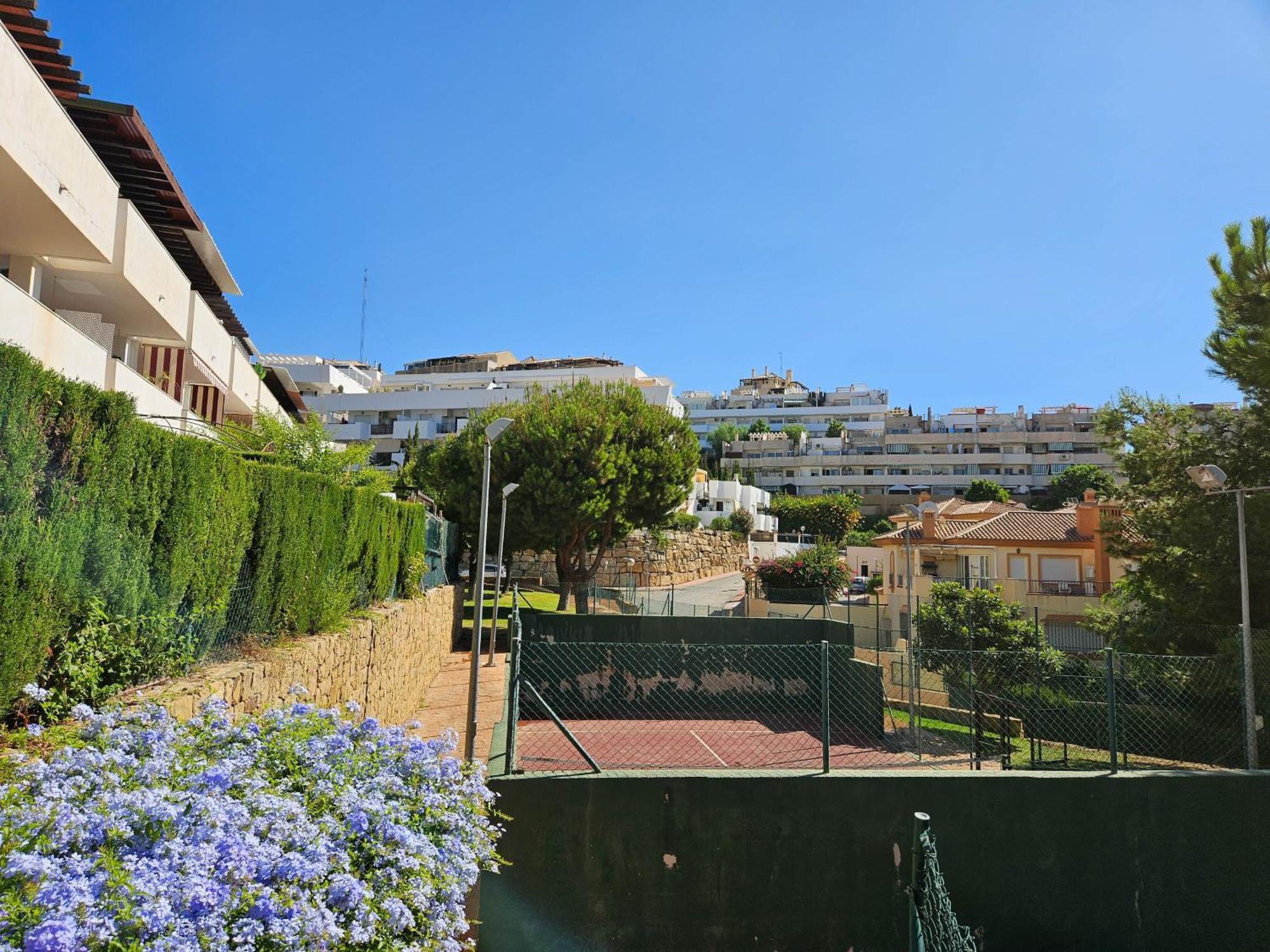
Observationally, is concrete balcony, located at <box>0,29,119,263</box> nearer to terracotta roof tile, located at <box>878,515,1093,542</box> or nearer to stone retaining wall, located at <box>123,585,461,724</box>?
stone retaining wall, located at <box>123,585,461,724</box>

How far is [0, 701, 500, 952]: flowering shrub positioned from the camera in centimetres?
258

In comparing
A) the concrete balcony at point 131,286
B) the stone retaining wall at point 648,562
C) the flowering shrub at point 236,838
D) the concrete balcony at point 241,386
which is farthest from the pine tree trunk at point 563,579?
the flowering shrub at point 236,838

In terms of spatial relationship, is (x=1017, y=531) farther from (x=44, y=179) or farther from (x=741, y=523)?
(x=44, y=179)

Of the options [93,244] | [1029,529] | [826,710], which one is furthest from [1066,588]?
[93,244]

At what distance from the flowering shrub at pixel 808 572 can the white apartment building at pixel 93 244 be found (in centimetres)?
1875

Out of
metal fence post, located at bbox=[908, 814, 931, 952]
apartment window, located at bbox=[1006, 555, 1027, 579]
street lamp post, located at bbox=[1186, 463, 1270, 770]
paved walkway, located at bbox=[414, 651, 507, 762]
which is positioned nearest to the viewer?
metal fence post, located at bbox=[908, 814, 931, 952]

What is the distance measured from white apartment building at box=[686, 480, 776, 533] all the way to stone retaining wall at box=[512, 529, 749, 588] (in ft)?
16.9

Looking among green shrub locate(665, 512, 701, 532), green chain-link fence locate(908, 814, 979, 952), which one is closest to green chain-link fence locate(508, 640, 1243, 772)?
green chain-link fence locate(908, 814, 979, 952)

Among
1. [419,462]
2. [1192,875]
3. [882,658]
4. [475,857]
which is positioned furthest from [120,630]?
[419,462]

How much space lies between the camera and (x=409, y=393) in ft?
202

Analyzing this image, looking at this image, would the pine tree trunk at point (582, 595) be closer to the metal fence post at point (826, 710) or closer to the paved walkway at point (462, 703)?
the paved walkway at point (462, 703)

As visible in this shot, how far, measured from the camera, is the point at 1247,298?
547 inches

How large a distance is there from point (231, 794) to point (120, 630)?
2.39 m

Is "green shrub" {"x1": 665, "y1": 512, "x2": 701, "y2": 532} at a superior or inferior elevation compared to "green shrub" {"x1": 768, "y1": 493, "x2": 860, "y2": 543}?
inferior
